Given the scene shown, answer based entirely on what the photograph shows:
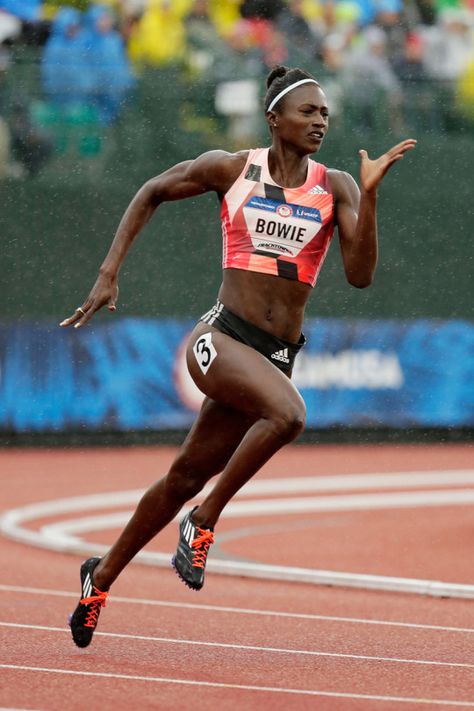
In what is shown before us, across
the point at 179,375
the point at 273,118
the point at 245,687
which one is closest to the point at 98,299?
the point at 273,118

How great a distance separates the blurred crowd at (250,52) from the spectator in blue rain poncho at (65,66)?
12 mm

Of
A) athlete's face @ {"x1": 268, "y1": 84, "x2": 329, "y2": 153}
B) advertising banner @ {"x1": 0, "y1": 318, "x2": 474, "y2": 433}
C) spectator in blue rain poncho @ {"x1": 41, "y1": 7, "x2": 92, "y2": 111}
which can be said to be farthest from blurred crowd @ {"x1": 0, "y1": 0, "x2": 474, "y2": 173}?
athlete's face @ {"x1": 268, "y1": 84, "x2": 329, "y2": 153}

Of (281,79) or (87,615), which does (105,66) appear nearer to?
(281,79)

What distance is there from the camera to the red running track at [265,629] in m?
5.49

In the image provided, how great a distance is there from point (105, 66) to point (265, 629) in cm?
1144

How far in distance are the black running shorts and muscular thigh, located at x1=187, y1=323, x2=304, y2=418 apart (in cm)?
4

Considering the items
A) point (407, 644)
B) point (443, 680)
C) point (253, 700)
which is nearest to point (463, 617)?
point (407, 644)

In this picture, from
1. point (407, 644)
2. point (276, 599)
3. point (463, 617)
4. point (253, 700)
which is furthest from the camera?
point (276, 599)

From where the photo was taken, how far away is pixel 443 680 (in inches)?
231

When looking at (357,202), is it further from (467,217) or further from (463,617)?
(467,217)

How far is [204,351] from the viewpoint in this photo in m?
A: 5.99

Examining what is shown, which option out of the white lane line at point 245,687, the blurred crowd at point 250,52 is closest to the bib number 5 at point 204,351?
the white lane line at point 245,687

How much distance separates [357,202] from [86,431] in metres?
11.7

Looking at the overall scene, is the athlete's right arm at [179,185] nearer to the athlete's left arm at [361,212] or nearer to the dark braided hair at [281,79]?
the dark braided hair at [281,79]
